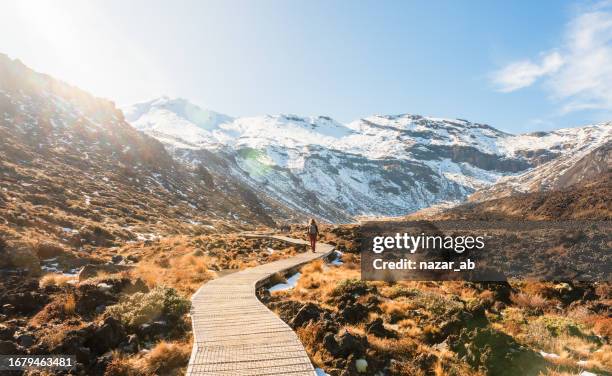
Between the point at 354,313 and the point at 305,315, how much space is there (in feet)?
6.87

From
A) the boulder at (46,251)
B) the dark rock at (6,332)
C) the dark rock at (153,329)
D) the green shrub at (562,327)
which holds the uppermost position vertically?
the green shrub at (562,327)

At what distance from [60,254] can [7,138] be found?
61.2 m

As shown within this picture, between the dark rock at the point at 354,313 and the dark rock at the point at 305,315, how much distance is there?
3.31 feet

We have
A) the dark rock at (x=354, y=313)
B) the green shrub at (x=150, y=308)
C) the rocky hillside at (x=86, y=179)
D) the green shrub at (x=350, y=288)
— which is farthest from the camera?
the rocky hillside at (x=86, y=179)

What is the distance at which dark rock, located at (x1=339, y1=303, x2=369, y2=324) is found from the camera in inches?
504

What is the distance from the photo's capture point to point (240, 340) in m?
9.84

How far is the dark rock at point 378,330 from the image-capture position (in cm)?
1155

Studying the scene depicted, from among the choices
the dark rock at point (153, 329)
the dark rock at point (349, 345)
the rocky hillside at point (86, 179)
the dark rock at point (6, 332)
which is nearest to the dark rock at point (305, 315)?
the dark rock at point (349, 345)

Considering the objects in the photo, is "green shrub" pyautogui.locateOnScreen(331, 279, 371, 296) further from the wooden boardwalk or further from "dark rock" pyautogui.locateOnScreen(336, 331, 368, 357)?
"dark rock" pyautogui.locateOnScreen(336, 331, 368, 357)

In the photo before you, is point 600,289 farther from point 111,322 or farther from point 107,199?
point 107,199

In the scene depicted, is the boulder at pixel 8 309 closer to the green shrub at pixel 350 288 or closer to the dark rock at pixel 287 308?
the dark rock at pixel 287 308

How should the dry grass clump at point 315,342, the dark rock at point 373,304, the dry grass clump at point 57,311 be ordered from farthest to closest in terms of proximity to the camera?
the dark rock at point 373,304 → the dry grass clump at point 57,311 → the dry grass clump at point 315,342

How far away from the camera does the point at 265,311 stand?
40.9 ft

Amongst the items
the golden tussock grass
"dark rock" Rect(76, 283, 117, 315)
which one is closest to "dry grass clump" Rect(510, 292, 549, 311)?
"dark rock" Rect(76, 283, 117, 315)
